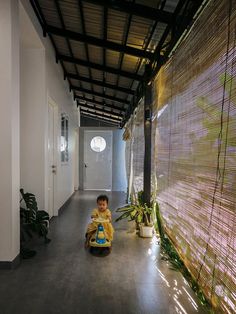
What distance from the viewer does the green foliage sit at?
6.39ft

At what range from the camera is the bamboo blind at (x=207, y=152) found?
1390 millimetres

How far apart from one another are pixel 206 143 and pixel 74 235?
259cm

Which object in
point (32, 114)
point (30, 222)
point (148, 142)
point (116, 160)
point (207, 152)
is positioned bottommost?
point (30, 222)

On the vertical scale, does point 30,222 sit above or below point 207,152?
below

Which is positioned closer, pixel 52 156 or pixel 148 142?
pixel 148 142

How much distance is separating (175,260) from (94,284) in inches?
36.1

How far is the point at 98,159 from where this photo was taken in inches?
343

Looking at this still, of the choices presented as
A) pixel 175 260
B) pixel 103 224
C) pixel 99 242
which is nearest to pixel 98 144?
pixel 103 224

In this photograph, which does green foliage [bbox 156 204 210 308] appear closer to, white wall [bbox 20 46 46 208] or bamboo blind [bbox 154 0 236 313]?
bamboo blind [bbox 154 0 236 313]

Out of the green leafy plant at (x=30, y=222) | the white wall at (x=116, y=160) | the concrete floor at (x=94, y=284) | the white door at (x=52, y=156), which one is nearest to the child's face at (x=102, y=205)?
the concrete floor at (x=94, y=284)

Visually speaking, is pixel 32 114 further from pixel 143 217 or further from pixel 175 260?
pixel 175 260

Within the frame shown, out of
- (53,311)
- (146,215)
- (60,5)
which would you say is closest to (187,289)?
(53,311)

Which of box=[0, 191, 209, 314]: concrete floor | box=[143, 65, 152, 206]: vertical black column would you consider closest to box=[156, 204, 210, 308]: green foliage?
box=[0, 191, 209, 314]: concrete floor

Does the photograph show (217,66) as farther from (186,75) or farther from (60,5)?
(60,5)
